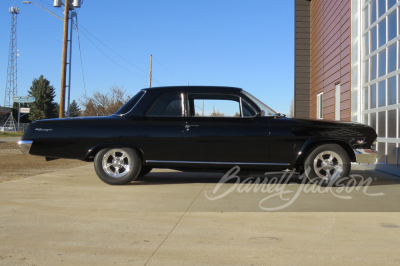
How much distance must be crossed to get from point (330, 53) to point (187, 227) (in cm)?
1163

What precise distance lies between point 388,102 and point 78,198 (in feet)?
22.4

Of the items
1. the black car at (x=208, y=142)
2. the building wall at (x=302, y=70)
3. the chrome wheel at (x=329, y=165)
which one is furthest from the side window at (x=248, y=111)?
the building wall at (x=302, y=70)

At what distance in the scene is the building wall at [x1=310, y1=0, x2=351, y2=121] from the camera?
504 inches

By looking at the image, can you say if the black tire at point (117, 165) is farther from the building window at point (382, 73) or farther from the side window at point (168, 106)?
the building window at point (382, 73)

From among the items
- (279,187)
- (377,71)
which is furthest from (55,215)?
(377,71)

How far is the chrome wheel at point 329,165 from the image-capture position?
7395mm

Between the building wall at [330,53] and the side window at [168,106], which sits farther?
the building wall at [330,53]

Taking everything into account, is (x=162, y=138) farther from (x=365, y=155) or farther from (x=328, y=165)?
(x=365, y=155)

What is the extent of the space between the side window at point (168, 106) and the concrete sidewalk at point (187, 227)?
126cm

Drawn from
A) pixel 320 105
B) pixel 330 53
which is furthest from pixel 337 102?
pixel 320 105

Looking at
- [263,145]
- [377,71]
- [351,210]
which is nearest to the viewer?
[351,210]

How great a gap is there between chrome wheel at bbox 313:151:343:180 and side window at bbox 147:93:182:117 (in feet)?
7.86

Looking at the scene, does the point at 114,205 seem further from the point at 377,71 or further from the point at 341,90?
the point at 341,90

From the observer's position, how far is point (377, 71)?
34.7 ft
